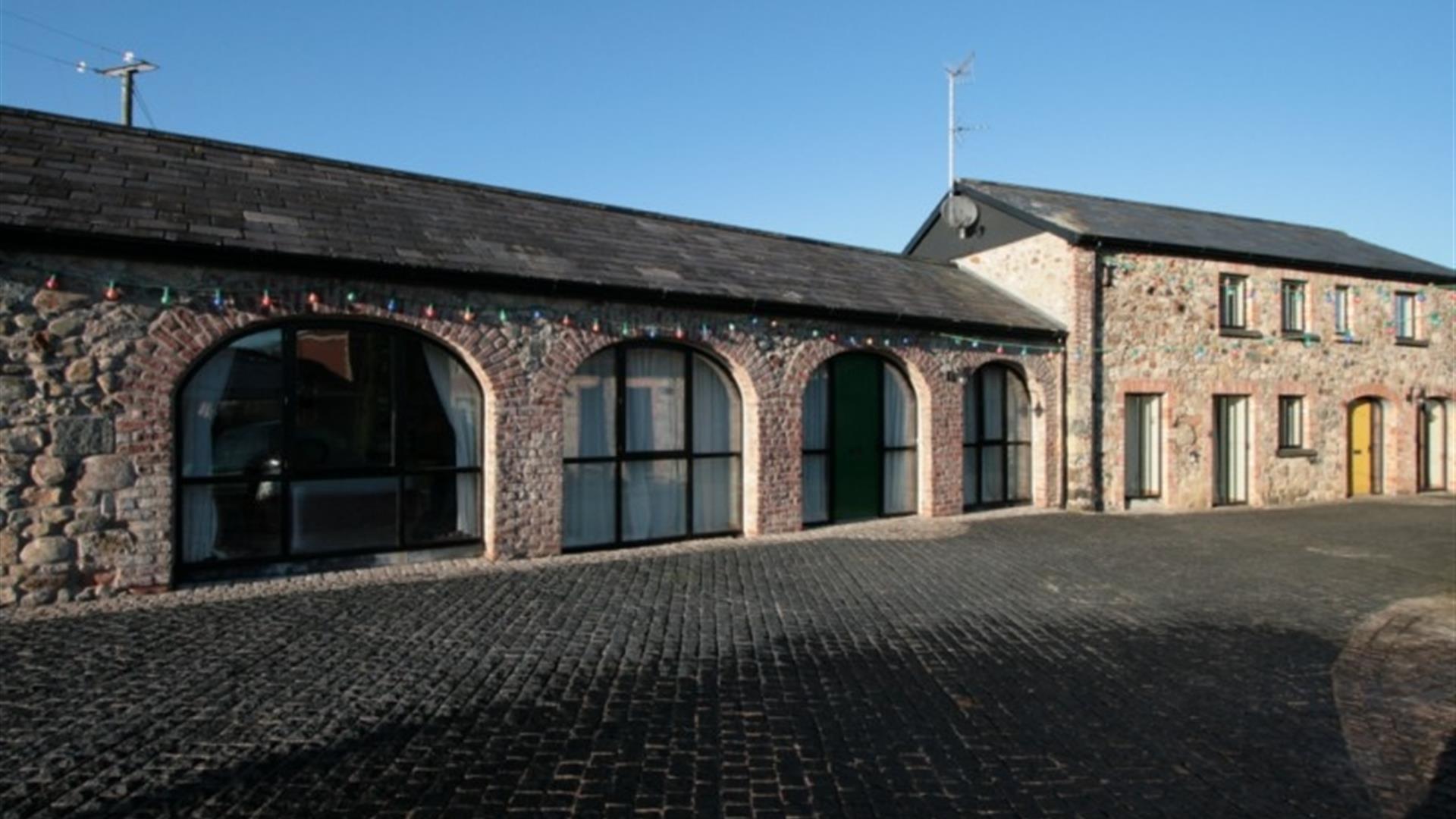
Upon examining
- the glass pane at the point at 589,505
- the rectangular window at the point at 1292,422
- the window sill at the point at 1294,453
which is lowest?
the glass pane at the point at 589,505

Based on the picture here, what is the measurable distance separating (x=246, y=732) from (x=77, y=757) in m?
0.71

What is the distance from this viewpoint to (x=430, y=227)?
31.8 feet

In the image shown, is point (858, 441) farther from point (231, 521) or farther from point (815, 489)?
point (231, 521)

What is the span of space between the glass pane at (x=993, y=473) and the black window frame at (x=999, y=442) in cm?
1

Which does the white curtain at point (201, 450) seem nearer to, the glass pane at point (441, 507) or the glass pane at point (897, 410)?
the glass pane at point (441, 507)

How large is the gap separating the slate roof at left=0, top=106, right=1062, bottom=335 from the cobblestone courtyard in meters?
3.26

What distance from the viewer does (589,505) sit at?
10023mm

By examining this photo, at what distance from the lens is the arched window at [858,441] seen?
11992mm

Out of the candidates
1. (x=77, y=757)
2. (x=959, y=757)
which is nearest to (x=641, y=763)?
(x=959, y=757)

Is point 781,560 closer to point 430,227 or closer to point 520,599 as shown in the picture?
point 520,599

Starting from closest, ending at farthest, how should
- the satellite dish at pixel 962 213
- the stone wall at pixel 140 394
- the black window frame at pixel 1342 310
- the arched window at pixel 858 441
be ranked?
the stone wall at pixel 140 394
the arched window at pixel 858 441
the satellite dish at pixel 962 213
the black window frame at pixel 1342 310

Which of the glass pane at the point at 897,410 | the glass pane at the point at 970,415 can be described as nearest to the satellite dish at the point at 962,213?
the glass pane at the point at 970,415

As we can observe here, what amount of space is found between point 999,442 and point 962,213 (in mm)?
5272

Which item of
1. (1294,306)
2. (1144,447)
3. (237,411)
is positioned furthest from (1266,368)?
(237,411)
